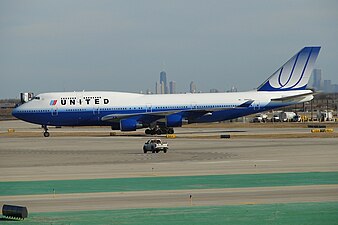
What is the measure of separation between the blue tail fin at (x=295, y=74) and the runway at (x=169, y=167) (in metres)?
16.0

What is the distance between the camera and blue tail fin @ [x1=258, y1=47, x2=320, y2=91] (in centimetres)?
7925

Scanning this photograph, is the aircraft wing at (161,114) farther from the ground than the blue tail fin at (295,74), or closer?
closer

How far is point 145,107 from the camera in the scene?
2972 inches

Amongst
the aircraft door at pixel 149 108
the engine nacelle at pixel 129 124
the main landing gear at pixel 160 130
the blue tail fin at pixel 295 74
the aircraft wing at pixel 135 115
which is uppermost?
the blue tail fin at pixel 295 74

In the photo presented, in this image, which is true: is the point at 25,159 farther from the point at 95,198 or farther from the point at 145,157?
the point at 95,198

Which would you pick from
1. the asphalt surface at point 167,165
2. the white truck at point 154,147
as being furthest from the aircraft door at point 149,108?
the white truck at point 154,147

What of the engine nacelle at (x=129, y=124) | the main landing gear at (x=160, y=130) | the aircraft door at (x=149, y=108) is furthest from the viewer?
the main landing gear at (x=160, y=130)

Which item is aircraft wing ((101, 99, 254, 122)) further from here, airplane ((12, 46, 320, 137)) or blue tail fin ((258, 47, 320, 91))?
blue tail fin ((258, 47, 320, 91))

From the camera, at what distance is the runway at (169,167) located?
25812 millimetres

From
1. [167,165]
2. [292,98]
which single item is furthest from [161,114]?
[167,165]

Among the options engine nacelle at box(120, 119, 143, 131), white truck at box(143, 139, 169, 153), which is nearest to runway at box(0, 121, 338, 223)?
white truck at box(143, 139, 169, 153)

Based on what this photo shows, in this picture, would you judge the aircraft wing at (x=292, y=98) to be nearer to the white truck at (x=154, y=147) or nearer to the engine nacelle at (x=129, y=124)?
the engine nacelle at (x=129, y=124)

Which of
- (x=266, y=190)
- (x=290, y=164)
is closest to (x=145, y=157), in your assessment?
(x=290, y=164)

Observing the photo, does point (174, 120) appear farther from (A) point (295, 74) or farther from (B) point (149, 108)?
(A) point (295, 74)
